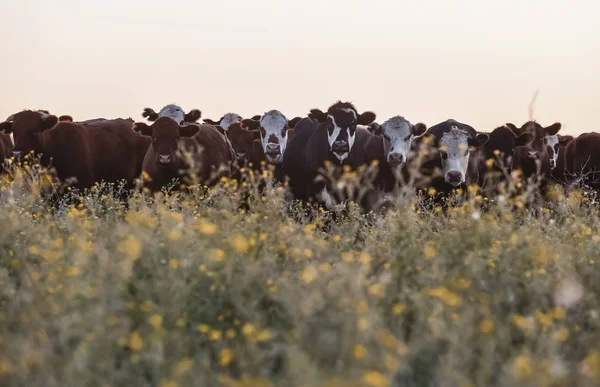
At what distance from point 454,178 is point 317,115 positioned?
8.43 feet

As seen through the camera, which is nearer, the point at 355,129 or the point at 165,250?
the point at 165,250

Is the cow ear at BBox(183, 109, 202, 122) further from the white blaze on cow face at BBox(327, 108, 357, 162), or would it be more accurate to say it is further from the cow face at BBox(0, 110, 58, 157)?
the white blaze on cow face at BBox(327, 108, 357, 162)

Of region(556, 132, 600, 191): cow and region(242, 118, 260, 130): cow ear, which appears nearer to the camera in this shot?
region(242, 118, 260, 130): cow ear

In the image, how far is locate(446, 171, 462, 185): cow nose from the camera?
12414 mm

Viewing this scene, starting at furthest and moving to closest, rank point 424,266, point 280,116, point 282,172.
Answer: point 280,116 → point 282,172 → point 424,266

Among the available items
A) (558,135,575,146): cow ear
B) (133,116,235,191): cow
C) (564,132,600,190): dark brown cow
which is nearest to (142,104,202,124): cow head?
(133,116,235,191): cow

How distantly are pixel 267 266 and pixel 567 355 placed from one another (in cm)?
214

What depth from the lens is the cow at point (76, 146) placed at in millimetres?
14617

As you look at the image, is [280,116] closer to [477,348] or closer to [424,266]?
[424,266]

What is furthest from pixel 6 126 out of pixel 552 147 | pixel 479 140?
pixel 552 147

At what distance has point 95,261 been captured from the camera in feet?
17.8

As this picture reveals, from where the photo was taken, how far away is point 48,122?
47.8ft

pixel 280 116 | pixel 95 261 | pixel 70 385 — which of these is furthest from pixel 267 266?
pixel 280 116

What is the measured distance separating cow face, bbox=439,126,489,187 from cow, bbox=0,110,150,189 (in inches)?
274
